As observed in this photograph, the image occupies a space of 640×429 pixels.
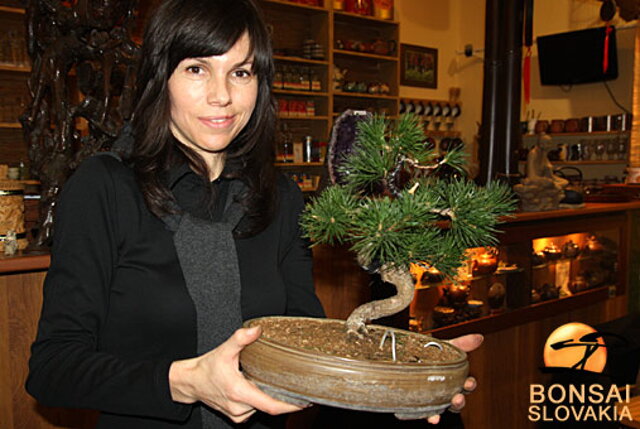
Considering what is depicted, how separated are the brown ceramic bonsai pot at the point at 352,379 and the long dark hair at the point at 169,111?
394 mm

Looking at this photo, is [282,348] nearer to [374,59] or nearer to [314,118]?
[314,118]

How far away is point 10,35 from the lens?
3738 mm

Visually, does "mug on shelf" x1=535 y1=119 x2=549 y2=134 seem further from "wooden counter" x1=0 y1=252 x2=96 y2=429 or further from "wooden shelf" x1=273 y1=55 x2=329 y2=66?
"wooden counter" x1=0 y1=252 x2=96 y2=429

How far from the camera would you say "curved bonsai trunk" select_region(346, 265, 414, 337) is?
0.86 m

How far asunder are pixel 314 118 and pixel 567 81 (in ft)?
9.39

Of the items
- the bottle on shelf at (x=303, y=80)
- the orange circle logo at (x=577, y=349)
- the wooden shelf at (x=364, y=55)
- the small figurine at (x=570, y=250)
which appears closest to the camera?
the orange circle logo at (x=577, y=349)

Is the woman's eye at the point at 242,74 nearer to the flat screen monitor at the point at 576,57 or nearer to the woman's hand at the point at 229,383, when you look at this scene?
the woman's hand at the point at 229,383

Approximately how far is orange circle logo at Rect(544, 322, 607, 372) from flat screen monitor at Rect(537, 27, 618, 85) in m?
4.40

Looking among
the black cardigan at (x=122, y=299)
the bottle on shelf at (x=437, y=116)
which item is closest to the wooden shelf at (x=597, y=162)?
the bottle on shelf at (x=437, y=116)

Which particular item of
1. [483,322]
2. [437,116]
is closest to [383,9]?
[437,116]

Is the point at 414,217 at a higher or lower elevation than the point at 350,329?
higher

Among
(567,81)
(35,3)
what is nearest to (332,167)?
(35,3)

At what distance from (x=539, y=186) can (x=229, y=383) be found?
2332 millimetres

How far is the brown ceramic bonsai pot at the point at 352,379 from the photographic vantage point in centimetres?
72
